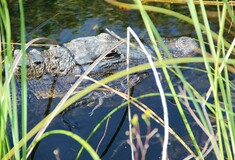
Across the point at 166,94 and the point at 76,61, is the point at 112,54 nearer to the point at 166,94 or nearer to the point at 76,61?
the point at 76,61

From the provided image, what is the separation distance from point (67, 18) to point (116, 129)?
2.57 metres

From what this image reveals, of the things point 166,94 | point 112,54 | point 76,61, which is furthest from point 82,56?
point 166,94

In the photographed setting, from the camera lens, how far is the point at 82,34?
5082mm

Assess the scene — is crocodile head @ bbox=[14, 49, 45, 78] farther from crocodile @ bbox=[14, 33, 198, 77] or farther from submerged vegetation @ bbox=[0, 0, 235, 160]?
submerged vegetation @ bbox=[0, 0, 235, 160]

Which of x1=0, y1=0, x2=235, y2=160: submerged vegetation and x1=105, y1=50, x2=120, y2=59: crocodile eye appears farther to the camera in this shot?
x1=105, y1=50, x2=120, y2=59: crocodile eye

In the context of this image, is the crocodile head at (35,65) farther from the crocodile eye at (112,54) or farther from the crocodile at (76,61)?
the crocodile eye at (112,54)

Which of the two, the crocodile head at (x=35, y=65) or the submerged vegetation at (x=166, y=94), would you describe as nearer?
the submerged vegetation at (x=166, y=94)

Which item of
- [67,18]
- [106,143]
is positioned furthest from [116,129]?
[67,18]

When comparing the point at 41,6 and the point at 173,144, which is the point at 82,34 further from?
the point at 173,144

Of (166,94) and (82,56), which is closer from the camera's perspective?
(166,94)

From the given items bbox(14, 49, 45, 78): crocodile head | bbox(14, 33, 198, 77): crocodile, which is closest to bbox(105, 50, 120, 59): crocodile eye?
bbox(14, 33, 198, 77): crocodile

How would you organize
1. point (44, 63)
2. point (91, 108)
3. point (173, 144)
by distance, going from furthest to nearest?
point (44, 63) → point (91, 108) → point (173, 144)

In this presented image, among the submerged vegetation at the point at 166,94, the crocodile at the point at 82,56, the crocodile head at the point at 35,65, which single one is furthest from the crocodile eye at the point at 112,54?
the submerged vegetation at the point at 166,94

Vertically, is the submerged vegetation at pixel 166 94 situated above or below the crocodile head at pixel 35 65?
above
